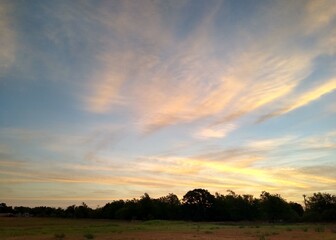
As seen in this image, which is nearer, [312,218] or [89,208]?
[312,218]

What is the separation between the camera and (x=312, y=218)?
339 feet

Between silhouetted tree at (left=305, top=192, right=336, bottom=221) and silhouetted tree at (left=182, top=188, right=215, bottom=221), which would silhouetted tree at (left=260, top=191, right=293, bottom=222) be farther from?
silhouetted tree at (left=182, top=188, right=215, bottom=221)

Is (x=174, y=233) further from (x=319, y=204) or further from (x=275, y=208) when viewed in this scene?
(x=319, y=204)

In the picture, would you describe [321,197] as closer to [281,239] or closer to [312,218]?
[312,218]

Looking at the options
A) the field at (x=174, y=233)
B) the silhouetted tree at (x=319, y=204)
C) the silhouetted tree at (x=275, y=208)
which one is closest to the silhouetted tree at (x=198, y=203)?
the silhouetted tree at (x=275, y=208)

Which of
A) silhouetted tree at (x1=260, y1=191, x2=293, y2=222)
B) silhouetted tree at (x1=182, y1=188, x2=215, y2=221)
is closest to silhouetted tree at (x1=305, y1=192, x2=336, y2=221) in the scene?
silhouetted tree at (x1=260, y1=191, x2=293, y2=222)

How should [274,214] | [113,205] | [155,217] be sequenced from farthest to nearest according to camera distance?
[113,205] → [155,217] → [274,214]

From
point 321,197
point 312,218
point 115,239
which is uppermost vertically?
point 321,197

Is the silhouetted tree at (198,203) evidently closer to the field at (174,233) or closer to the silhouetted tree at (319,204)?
the silhouetted tree at (319,204)

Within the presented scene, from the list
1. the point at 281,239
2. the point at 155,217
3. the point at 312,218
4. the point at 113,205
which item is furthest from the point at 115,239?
the point at 113,205

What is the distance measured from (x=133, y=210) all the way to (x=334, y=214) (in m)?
78.0

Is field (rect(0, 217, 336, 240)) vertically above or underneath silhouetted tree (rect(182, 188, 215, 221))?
underneath

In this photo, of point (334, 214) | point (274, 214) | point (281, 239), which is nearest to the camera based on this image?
point (281, 239)

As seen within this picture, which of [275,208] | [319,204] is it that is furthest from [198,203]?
[319,204]
